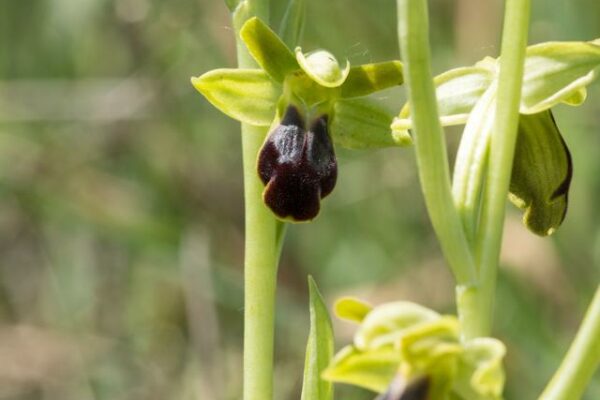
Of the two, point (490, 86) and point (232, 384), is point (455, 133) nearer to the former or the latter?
point (232, 384)

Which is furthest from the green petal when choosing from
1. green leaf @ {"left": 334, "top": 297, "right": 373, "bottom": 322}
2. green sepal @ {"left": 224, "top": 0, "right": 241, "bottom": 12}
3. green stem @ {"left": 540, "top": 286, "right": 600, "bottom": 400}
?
green stem @ {"left": 540, "top": 286, "right": 600, "bottom": 400}

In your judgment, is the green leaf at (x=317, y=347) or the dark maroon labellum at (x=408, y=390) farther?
the green leaf at (x=317, y=347)

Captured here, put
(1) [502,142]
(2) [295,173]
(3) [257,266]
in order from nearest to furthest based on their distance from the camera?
(1) [502,142] → (2) [295,173] → (3) [257,266]

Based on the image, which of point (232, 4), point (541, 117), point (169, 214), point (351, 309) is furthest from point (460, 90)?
point (169, 214)

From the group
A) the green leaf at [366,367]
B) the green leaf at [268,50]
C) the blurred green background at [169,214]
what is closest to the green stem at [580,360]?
the green leaf at [366,367]

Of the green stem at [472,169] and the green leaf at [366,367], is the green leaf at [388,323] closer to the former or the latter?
the green leaf at [366,367]

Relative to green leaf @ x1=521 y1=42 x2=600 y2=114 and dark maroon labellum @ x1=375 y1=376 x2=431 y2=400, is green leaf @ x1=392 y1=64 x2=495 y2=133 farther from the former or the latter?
dark maroon labellum @ x1=375 y1=376 x2=431 y2=400

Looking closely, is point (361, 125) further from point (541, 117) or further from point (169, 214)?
point (169, 214)

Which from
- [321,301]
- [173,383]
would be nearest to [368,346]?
[321,301]
